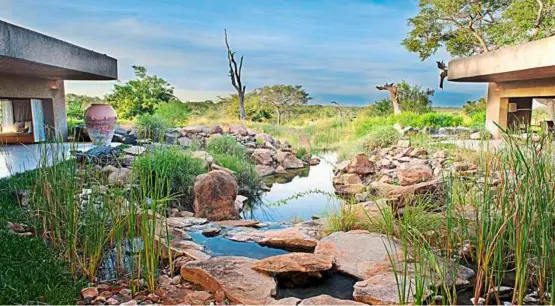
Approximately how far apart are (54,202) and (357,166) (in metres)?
5.83

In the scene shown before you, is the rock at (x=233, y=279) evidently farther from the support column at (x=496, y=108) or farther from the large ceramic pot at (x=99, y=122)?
the support column at (x=496, y=108)

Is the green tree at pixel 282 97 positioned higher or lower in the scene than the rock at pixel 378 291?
higher

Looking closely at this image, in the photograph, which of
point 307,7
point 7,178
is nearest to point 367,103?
point 307,7

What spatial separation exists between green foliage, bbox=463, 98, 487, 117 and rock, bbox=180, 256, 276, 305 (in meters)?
15.5

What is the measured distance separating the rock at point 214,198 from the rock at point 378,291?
2.62 meters

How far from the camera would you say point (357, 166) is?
7926 millimetres

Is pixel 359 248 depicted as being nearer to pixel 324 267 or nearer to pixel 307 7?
pixel 324 267

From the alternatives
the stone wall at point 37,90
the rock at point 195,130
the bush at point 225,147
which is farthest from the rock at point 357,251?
the rock at point 195,130

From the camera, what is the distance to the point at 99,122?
328 inches

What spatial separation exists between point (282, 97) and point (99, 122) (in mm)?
13425

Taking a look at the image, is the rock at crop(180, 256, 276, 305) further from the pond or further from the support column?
the support column

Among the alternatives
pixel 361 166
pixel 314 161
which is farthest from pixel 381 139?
pixel 361 166

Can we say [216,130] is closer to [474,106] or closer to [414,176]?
[414,176]

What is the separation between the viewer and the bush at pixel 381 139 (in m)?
10.3
